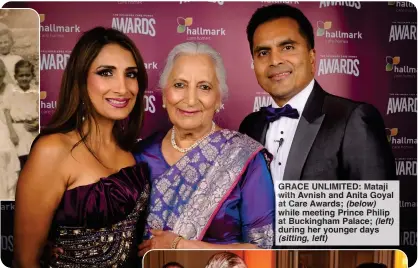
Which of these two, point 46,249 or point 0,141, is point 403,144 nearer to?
point 46,249

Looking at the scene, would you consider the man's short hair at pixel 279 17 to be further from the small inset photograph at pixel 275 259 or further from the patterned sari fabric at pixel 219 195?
the small inset photograph at pixel 275 259

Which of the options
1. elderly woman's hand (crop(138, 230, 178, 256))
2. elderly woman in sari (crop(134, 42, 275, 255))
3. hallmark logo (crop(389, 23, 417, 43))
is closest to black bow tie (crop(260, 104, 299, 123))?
elderly woman in sari (crop(134, 42, 275, 255))

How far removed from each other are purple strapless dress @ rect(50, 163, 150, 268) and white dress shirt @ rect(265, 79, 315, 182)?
506 mm

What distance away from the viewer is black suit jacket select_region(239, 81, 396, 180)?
179cm

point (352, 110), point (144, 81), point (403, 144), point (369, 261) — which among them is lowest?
point (369, 261)

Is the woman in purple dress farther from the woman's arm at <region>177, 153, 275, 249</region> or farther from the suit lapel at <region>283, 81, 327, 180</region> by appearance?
the suit lapel at <region>283, 81, 327, 180</region>

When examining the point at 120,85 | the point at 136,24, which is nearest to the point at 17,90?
the point at 120,85

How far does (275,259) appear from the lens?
1834mm

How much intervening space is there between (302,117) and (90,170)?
0.85 metres

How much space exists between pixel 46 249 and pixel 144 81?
775 millimetres

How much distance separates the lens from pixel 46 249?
6.00 ft

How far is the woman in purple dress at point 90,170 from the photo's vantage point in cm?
176

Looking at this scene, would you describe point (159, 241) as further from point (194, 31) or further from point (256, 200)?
point (194, 31)

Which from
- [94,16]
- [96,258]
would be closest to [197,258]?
[96,258]
